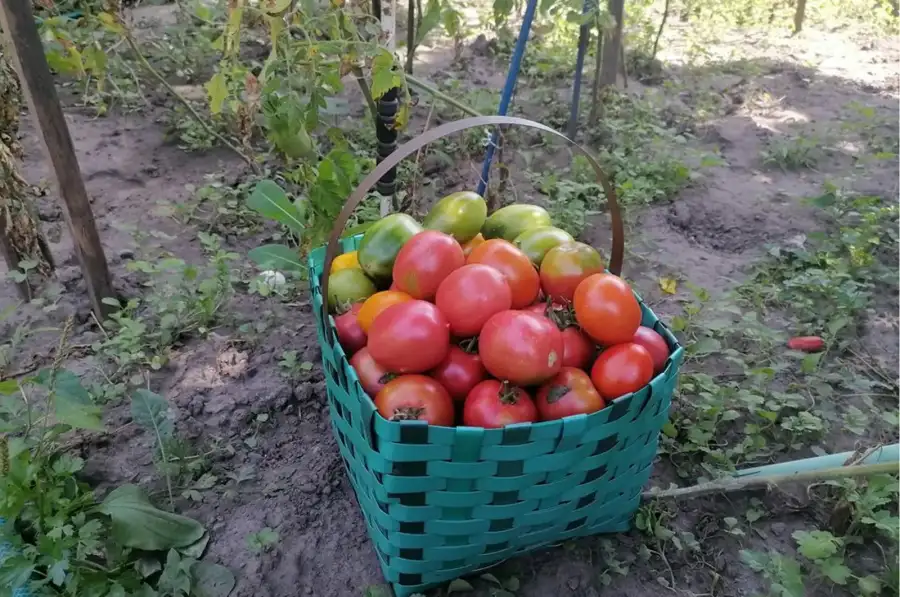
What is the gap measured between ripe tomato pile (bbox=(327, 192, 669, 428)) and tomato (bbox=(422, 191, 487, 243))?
10cm

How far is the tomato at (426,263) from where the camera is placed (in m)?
1.42

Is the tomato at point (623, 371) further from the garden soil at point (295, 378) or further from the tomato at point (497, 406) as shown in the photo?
the garden soil at point (295, 378)

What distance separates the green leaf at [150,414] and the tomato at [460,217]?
2.80ft

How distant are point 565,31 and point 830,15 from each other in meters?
3.17

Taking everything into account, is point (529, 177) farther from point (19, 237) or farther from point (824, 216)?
point (19, 237)

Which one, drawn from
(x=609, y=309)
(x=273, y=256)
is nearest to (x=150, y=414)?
(x=273, y=256)

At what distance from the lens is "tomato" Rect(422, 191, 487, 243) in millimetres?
1632

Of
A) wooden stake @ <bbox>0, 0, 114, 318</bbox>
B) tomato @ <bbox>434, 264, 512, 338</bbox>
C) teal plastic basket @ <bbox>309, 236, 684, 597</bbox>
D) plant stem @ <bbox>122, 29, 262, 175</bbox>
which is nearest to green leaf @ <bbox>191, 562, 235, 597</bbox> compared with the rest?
teal plastic basket @ <bbox>309, 236, 684, 597</bbox>

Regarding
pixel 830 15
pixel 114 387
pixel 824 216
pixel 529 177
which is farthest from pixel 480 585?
pixel 830 15

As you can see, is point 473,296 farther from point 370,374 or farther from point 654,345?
point 654,345

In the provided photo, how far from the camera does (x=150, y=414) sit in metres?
1.75

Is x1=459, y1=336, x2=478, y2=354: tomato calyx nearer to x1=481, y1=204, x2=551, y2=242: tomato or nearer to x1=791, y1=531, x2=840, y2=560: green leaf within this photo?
x1=481, y1=204, x2=551, y2=242: tomato

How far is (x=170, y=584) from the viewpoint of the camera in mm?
1456

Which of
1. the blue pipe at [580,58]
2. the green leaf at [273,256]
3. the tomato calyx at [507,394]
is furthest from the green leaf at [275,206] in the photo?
the blue pipe at [580,58]
